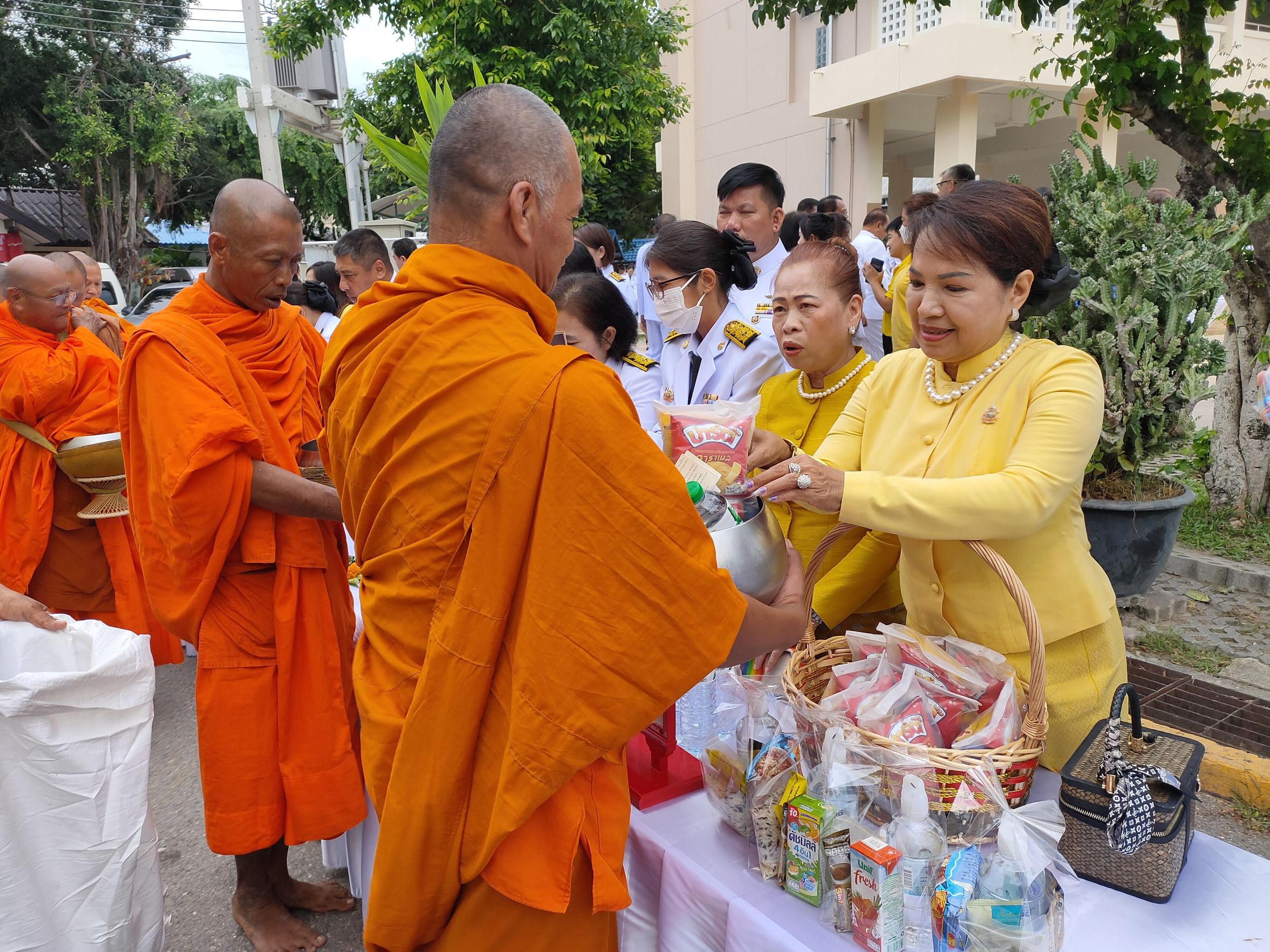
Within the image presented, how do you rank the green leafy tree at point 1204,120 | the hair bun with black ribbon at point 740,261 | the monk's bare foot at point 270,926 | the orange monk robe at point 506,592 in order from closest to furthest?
the orange monk robe at point 506,592, the monk's bare foot at point 270,926, the hair bun with black ribbon at point 740,261, the green leafy tree at point 1204,120

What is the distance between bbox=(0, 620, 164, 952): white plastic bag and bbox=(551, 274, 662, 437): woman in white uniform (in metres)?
1.61

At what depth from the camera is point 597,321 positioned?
3.04 meters

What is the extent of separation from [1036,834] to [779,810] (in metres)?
0.38

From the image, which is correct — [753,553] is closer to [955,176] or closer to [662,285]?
[662,285]

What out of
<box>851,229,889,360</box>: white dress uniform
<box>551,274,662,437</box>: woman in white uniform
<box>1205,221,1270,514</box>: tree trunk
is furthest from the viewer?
<box>1205,221,1270,514</box>: tree trunk

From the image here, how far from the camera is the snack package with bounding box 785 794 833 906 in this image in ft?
4.34

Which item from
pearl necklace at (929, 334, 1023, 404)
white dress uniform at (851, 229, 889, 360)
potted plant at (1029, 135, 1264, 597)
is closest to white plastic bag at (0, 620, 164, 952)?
pearl necklace at (929, 334, 1023, 404)

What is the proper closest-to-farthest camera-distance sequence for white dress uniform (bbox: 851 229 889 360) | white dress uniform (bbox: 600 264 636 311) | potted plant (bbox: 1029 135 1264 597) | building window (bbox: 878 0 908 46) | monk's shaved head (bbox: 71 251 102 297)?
white dress uniform (bbox: 851 229 889 360) → potted plant (bbox: 1029 135 1264 597) → white dress uniform (bbox: 600 264 636 311) → monk's shaved head (bbox: 71 251 102 297) → building window (bbox: 878 0 908 46)

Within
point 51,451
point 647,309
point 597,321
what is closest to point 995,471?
point 597,321

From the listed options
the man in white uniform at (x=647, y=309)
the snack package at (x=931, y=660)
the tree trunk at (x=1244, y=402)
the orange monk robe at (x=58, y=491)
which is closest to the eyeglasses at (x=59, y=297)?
the orange monk robe at (x=58, y=491)

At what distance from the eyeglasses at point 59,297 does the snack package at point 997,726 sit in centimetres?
417

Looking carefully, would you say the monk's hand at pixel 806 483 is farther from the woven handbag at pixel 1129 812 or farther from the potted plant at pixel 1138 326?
the potted plant at pixel 1138 326

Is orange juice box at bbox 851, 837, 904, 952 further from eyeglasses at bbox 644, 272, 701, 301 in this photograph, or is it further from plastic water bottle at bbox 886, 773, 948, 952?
eyeglasses at bbox 644, 272, 701, 301

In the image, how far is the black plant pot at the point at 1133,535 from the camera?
406cm
